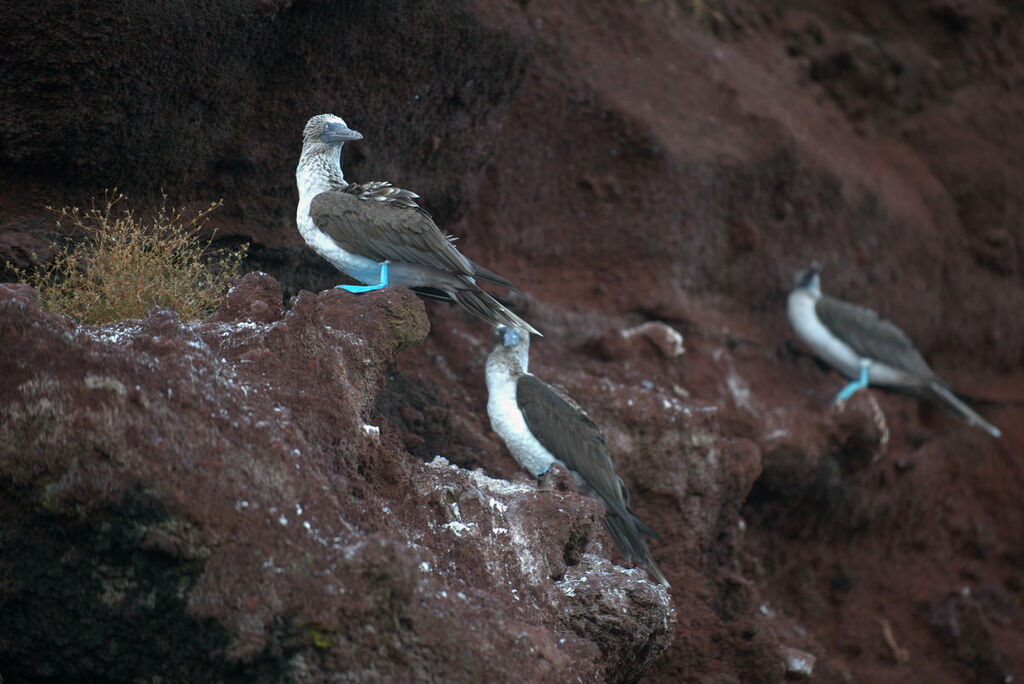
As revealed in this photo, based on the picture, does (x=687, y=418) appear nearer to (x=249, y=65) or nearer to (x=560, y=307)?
(x=560, y=307)

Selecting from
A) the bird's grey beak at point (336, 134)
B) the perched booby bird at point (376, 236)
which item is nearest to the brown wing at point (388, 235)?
the perched booby bird at point (376, 236)

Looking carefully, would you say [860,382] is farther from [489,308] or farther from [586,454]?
[489,308]

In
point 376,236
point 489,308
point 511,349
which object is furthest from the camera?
point 511,349

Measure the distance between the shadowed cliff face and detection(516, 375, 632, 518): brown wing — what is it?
1.36ft

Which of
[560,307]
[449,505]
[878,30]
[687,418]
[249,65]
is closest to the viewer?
[449,505]

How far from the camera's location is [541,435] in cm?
587

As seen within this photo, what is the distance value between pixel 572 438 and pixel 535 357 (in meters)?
2.09

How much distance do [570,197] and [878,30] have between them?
6.91 metres

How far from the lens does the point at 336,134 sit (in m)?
5.85

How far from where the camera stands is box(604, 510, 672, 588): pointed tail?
5.85 meters

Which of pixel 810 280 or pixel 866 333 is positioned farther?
pixel 810 280

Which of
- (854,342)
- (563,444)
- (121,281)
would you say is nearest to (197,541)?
(121,281)

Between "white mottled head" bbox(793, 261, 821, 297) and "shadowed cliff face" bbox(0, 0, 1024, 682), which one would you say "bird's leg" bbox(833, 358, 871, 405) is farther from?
"white mottled head" bbox(793, 261, 821, 297)

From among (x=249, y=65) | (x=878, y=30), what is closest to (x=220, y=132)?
(x=249, y=65)
